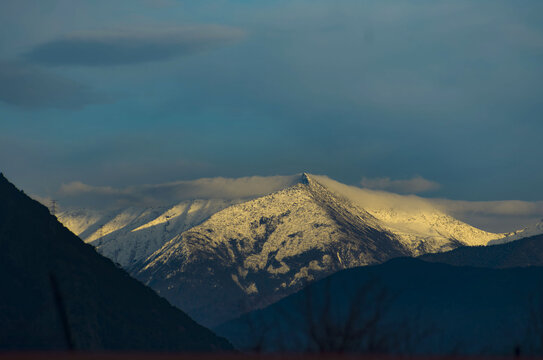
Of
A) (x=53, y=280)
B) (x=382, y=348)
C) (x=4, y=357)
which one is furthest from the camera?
(x=382, y=348)

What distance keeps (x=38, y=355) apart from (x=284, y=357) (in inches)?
583

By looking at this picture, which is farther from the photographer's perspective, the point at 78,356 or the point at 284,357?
the point at 284,357

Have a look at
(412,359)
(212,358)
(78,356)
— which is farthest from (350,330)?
(78,356)

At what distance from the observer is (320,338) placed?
72.9m

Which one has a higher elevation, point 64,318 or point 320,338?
point 64,318

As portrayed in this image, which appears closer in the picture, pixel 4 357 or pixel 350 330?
pixel 4 357

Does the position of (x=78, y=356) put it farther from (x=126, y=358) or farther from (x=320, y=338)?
(x=320, y=338)

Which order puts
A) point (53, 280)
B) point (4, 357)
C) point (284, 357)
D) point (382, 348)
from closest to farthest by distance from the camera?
point (4, 357) → point (284, 357) → point (53, 280) → point (382, 348)

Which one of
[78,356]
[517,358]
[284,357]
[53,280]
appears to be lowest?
[517,358]

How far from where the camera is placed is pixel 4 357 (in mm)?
48000

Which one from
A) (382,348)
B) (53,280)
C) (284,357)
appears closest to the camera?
(284,357)

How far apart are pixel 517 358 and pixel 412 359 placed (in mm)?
7341

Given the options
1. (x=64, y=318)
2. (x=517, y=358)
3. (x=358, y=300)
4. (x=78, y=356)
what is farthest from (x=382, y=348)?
(x=78, y=356)

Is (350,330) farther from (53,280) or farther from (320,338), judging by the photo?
(53,280)
